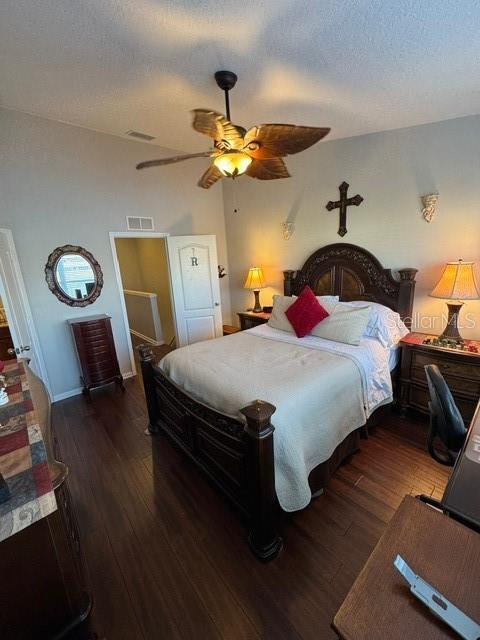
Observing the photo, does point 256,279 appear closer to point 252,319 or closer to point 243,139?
point 252,319

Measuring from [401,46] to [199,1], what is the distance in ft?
4.18

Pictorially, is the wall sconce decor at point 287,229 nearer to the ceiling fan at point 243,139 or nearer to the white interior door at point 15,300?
the ceiling fan at point 243,139

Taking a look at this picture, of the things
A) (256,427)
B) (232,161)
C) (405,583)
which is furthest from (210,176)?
(405,583)

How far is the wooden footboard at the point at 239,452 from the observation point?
144 cm

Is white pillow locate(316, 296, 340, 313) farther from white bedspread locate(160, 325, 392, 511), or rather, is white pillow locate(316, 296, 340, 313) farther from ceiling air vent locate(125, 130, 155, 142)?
ceiling air vent locate(125, 130, 155, 142)

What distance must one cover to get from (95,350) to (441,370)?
378 cm

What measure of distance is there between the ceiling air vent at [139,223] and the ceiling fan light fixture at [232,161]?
218 centimetres

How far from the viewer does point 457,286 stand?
2371 millimetres

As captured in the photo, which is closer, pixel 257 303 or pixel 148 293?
pixel 257 303

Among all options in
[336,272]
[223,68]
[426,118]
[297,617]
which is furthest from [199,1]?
[297,617]

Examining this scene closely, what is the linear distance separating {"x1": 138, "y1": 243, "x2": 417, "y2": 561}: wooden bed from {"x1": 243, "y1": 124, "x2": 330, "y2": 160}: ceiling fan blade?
165 cm

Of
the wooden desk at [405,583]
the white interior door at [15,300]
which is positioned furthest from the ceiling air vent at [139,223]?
the wooden desk at [405,583]

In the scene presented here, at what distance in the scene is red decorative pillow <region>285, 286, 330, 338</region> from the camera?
288 centimetres

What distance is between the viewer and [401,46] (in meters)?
1.74
